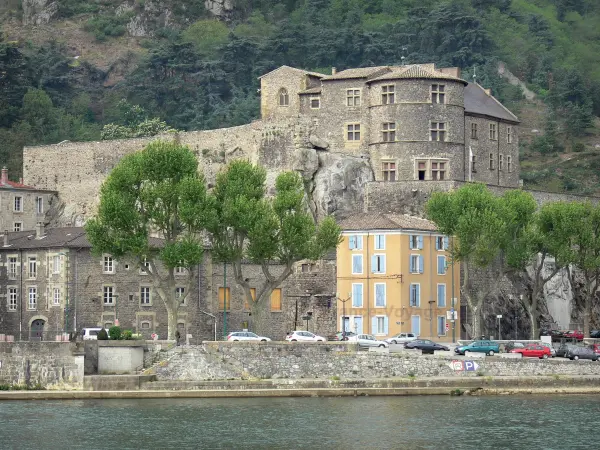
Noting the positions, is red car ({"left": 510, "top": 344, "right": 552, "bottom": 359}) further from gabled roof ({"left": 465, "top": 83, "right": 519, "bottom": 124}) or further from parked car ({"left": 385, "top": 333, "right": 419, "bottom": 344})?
gabled roof ({"left": 465, "top": 83, "right": 519, "bottom": 124})

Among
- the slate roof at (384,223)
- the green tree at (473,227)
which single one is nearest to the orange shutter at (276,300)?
the slate roof at (384,223)

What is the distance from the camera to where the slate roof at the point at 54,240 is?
307 ft

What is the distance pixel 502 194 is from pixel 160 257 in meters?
28.1

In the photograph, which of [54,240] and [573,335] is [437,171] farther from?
[54,240]

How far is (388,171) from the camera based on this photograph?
10719 centimetres

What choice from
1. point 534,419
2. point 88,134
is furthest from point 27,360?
point 88,134

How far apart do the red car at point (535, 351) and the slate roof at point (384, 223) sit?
1181 centimetres

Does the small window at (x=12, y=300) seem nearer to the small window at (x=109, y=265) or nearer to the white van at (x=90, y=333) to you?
the small window at (x=109, y=265)

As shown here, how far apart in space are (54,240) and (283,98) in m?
22.5

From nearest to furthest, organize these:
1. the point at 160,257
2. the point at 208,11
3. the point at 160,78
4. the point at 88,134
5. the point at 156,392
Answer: the point at 156,392
the point at 160,257
the point at 88,134
the point at 160,78
the point at 208,11

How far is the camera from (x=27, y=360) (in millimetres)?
81688

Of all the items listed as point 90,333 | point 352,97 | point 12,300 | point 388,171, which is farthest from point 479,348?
point 352,97

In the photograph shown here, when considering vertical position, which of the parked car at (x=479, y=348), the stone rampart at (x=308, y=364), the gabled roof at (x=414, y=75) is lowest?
the stone rampart at (x=308, y=364)

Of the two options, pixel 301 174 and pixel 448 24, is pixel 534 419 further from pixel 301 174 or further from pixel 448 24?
pixel 448 24
